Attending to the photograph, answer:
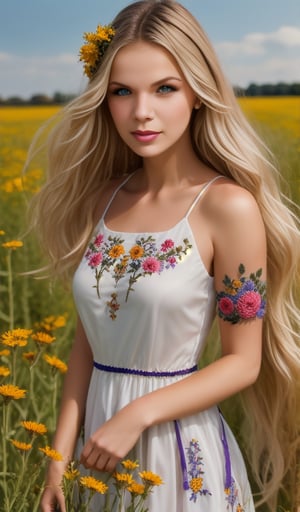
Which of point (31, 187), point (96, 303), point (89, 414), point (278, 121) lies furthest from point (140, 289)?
point (278, 121)

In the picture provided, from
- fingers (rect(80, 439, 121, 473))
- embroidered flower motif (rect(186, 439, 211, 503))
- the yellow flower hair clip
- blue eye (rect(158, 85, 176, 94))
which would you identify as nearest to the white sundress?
embroidered flower motif (rect(186, 439, 211, 503))

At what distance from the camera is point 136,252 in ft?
6.14

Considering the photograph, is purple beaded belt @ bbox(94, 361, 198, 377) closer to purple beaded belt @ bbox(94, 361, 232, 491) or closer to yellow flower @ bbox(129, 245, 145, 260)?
purple beaded belt @ bbox(94, 361, 232, 491)

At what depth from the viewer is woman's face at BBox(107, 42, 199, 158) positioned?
183cm

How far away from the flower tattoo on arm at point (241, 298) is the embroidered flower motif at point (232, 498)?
0.35 meters

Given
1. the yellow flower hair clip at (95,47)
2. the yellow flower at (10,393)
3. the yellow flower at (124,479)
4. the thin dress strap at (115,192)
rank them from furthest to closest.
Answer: the thin dress strap at (115,192) → the yellow flower hair clip at (95,47) → the yellow flower at (10,393) → the yellow flower at (124,479)

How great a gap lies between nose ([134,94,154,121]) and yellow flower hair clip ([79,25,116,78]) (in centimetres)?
20

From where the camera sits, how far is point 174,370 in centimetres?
186

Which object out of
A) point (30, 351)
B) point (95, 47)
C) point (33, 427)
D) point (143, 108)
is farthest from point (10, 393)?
point (30, 351)

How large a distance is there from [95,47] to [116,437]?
0.83 metres

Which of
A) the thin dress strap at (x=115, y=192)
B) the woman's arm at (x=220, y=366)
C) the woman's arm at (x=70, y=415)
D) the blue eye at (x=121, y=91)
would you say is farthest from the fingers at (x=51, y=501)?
the blue eye at (x=121, y=91)

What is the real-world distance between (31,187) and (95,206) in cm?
226

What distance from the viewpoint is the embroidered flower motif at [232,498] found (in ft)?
6.17

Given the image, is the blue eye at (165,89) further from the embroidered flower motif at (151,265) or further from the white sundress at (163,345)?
the embroidered flower motif at (151,265)
